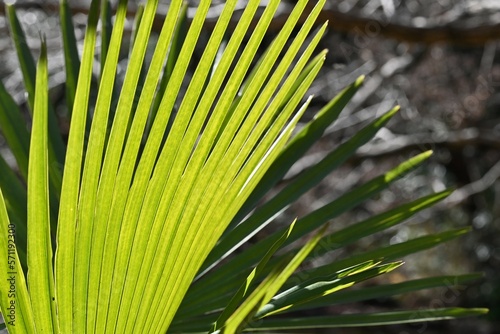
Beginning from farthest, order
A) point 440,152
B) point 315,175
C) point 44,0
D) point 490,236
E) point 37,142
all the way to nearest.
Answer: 1. point 490,236
2. point 440,152
3. point 44,0
4. point 315,175
5. point 37,142

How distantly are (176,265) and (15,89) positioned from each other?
10.1 feet

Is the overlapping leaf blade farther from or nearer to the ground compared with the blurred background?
nearer to the ground

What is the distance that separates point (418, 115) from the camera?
14.1 ft

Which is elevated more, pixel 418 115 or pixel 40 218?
pixel 418 115

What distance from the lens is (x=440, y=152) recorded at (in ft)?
14.0

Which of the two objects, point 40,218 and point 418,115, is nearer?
point 40,218

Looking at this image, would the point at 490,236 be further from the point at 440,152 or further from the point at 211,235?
the point at 211,235

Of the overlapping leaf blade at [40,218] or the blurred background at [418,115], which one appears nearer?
the overlapping leaf blade at [40,218]

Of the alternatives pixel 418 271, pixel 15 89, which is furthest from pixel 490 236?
pixel 15 89

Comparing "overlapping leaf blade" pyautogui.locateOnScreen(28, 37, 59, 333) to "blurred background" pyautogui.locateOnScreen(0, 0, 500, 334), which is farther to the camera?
"blurred background" pyautogui.locateOnScreen(0, 0, 500, 334)

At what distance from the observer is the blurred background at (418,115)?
3.23 metres

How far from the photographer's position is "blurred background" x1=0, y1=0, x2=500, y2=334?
3.23m

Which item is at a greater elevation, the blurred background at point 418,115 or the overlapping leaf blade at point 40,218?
the blurred background at point 418,115

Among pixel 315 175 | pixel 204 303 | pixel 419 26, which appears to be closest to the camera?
pixel 204 303
